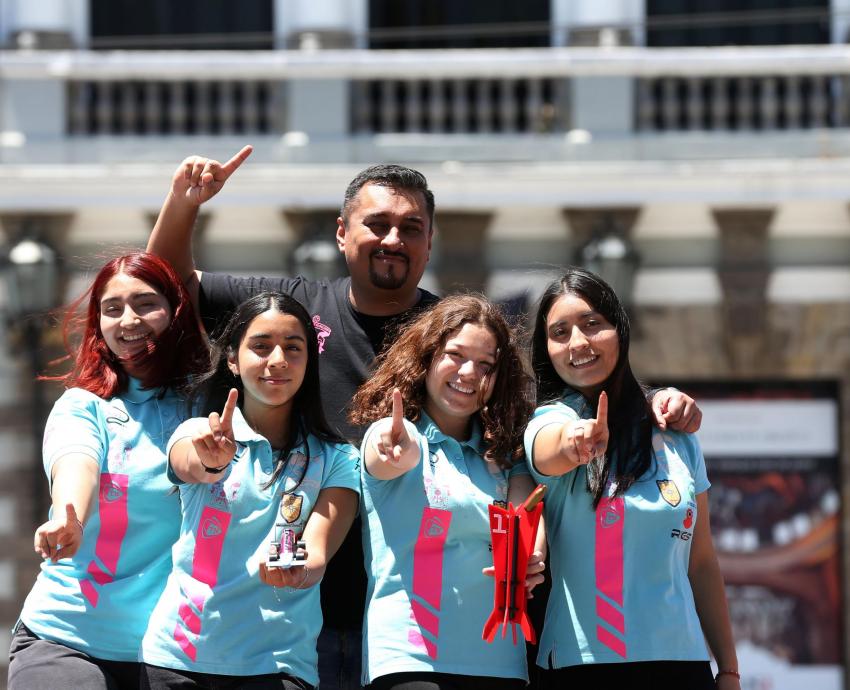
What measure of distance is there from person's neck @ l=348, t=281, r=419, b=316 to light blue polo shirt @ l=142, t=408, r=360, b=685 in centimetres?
72

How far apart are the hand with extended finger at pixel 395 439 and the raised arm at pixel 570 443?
331 millimetres

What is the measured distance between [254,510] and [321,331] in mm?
785

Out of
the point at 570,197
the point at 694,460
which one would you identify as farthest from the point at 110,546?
the point at 570,197

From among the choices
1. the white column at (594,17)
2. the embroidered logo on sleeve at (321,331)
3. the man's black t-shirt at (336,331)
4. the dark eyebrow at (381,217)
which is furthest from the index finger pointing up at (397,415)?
the white column at (594,17)

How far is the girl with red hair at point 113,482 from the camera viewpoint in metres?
3.42

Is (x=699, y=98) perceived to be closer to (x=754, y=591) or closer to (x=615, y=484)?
(x=754, y=591)

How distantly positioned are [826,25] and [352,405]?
712 centimetres

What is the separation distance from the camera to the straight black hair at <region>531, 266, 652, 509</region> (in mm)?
3512

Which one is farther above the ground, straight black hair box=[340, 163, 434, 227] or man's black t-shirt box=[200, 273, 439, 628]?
straight black hair box=[340, 163, 434, 227]

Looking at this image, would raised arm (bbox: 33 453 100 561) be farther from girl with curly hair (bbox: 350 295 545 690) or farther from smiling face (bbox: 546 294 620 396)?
smiling face (bbox: 546 294 620 396)

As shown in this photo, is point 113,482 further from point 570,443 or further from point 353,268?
point 570,443

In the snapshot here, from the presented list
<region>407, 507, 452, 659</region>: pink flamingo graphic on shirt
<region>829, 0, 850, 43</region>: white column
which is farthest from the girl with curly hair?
<region>829, 0, 850, 43</region>: white column

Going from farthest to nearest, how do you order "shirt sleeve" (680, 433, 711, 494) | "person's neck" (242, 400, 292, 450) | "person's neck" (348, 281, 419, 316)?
1. "person's neck" (348, 281, 419, 316)
2. "shirt sleeve" (680, 433, 711, 494)
3. "person's neck" (242, 400, 292, 450)

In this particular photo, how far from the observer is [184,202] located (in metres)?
3.95
